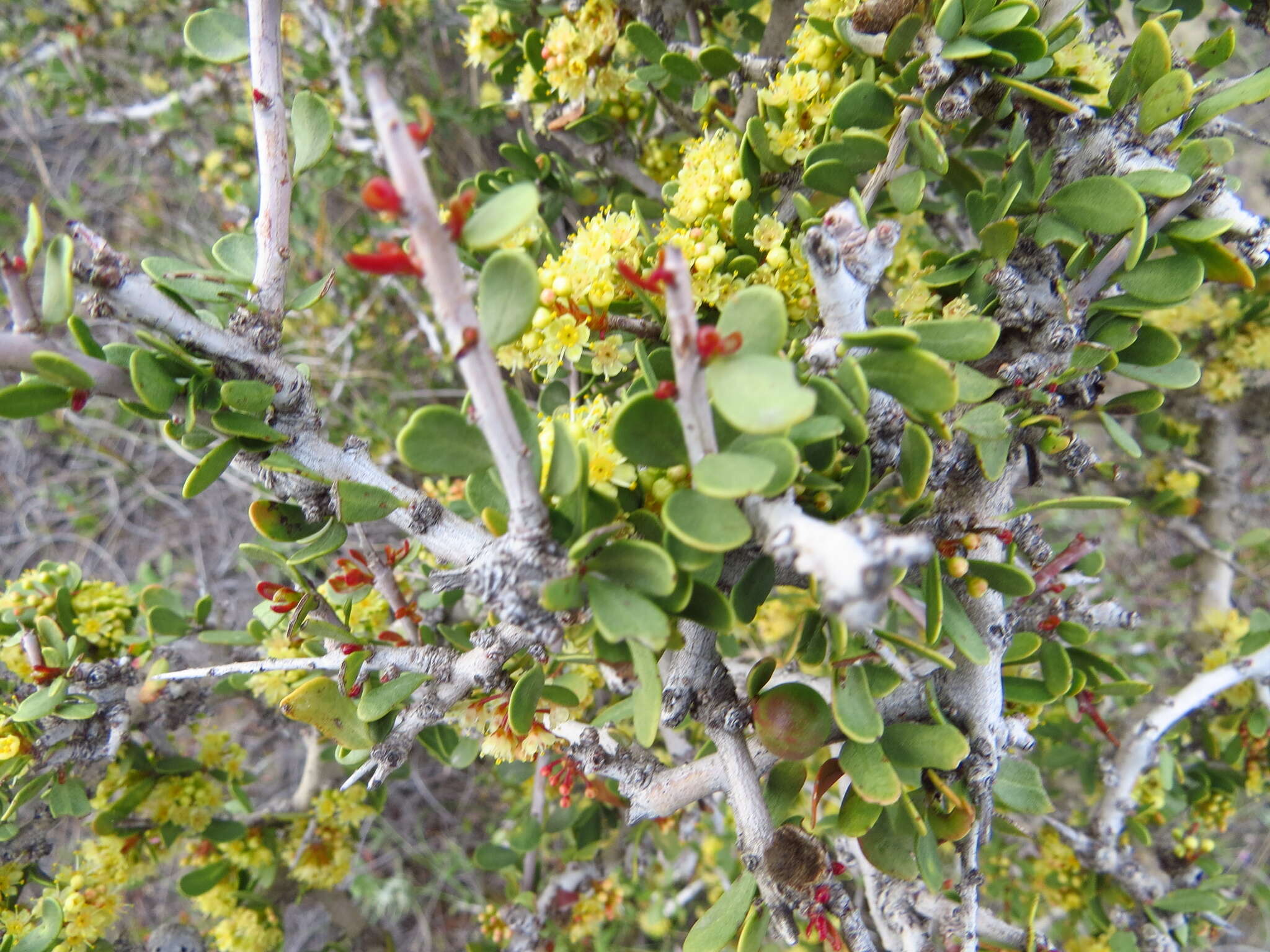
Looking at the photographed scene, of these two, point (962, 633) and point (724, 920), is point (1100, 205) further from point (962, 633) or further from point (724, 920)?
point (724, 920)

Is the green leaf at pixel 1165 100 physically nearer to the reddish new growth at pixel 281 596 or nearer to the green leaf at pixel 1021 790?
the green leaf at pixel 1021 790

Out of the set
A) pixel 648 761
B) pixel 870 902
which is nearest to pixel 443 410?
pixel 648 761

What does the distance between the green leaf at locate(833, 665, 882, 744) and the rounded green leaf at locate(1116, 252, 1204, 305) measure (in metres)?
0.64

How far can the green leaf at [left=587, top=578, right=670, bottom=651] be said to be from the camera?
0.67m

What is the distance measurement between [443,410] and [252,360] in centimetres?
34

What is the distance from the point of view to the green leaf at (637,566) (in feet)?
2.26

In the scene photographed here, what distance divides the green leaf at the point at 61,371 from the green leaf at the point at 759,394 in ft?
1.99

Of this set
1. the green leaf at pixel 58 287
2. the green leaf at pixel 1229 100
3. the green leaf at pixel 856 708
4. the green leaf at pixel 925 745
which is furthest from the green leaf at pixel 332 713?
the green leaf at pixel 1229 100

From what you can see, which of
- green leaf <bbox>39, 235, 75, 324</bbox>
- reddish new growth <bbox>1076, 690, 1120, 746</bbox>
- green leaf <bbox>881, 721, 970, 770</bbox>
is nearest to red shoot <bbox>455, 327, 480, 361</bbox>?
green leaf <bbox>39, 235, 75, 324</bbox>

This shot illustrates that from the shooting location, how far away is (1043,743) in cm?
208

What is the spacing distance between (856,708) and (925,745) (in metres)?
0.18

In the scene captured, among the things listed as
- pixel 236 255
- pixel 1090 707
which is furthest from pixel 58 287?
pixel 1090 707

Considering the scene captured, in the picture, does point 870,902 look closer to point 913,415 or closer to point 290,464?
point 913,415

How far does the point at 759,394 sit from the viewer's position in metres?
0.60
